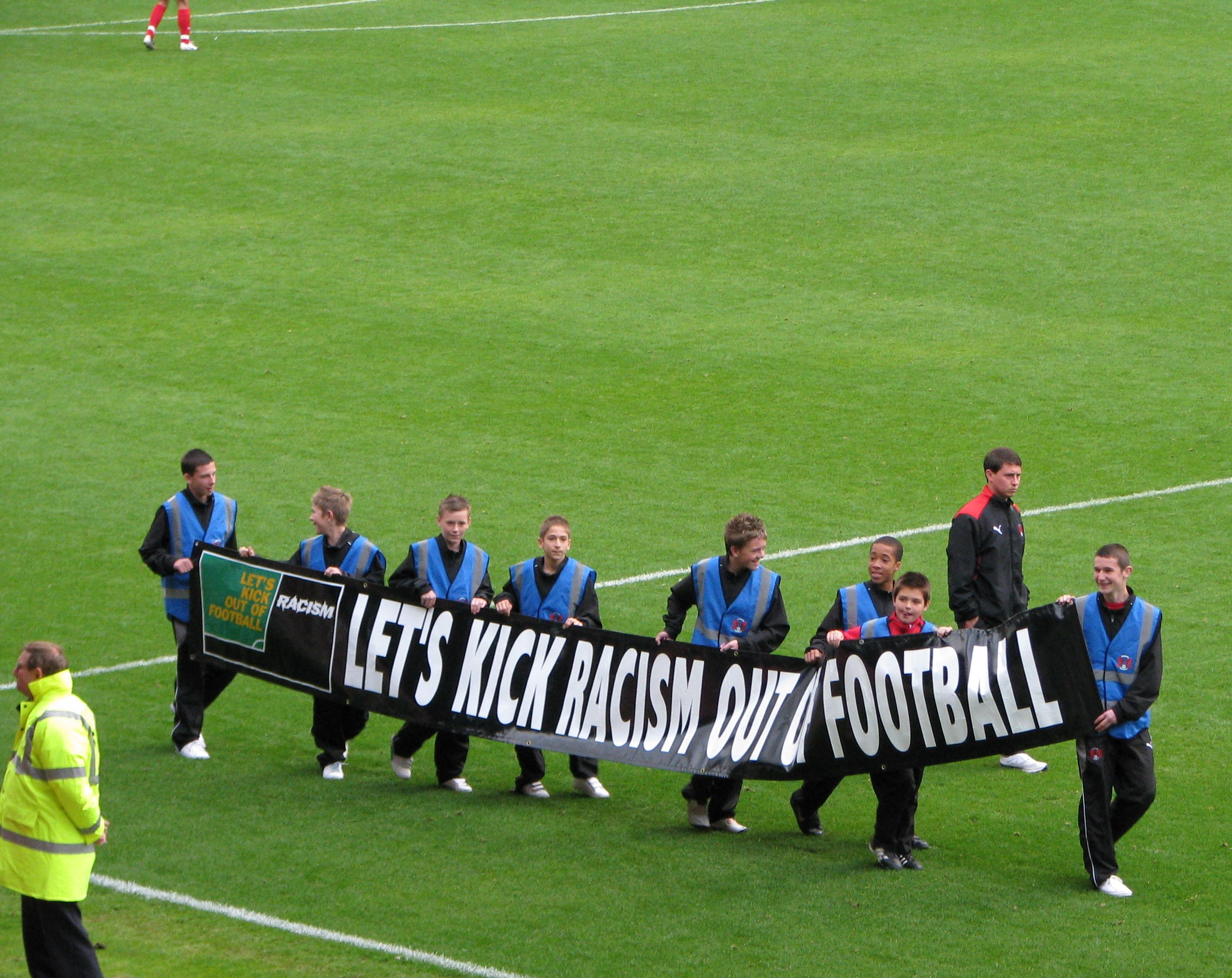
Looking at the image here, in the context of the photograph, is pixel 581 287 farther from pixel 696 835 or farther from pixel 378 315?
pixel 696 835

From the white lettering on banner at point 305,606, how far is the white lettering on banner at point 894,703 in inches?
137

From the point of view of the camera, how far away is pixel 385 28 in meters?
38.2

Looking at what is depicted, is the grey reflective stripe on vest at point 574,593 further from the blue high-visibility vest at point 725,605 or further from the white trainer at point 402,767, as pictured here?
the white trainer at point 402,767

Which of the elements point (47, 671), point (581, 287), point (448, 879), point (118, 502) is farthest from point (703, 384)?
point (47, 671)

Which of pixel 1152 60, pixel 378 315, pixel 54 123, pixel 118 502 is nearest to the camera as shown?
pixel 118 502

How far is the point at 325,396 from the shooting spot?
67.0 ft

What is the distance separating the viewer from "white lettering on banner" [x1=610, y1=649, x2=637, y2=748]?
9.84 metres

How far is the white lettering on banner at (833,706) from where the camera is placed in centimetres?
927

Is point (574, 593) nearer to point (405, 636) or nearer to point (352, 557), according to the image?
point (405, 636)

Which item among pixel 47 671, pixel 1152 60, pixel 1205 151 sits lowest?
pixel 47 671

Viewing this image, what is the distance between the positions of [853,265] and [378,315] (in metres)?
6.88

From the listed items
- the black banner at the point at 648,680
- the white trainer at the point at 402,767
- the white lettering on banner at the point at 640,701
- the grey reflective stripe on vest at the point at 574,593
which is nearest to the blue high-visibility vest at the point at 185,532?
the black banner at the point at 648,680

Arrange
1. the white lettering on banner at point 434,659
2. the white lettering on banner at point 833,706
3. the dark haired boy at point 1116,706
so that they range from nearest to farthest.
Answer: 1. the dark haired boy at point 1116,706
2. the white lettering on banner at point 833,706
3. the white lettering on banner at point 434,659

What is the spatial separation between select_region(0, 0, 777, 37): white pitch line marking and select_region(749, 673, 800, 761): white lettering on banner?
30853 mm
